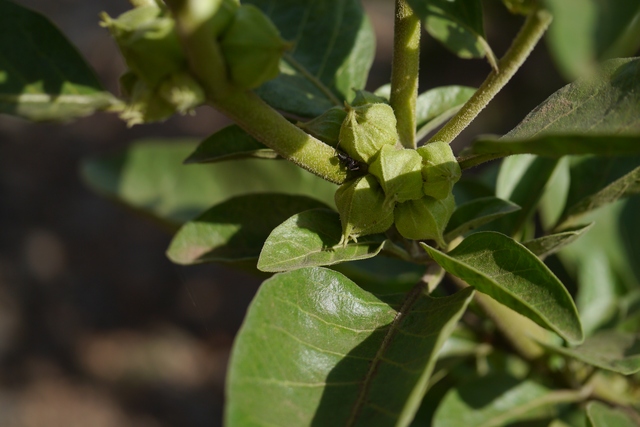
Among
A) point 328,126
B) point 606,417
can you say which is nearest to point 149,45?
point 328,126

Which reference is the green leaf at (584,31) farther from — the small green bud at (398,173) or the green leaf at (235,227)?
the green leaf at (235,227)

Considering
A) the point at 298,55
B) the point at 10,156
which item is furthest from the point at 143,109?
the point at 10,156

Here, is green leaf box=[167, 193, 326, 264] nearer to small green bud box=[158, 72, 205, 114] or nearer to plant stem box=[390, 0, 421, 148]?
plant stem box=[390, 0, 421, 148]

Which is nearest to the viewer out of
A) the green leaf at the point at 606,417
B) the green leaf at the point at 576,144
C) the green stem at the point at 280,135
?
the green leaf at the point at 576,144

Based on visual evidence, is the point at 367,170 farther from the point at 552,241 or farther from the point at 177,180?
the point at 177,180

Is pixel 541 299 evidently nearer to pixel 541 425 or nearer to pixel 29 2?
pixel 541 425

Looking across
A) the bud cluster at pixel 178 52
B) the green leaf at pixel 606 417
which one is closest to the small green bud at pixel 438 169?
the bud cluster at pixel 178 52
